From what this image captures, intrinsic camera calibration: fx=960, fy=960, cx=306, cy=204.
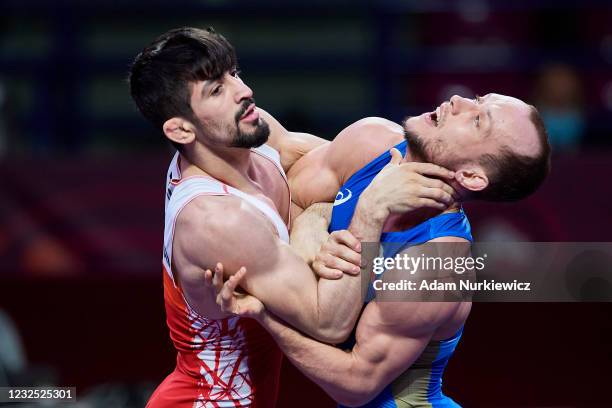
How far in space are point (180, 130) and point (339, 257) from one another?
702 mm

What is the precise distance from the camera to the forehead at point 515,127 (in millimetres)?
3146

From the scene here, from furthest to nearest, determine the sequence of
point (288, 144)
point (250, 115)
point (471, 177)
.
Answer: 1. point (288, 144)
2. point (250, 115)
3. point (471, 177)

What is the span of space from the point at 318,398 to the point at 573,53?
3.05 meters

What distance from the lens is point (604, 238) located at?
5312 millimetres

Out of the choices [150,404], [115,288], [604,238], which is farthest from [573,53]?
[150,404]

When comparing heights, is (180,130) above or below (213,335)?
above

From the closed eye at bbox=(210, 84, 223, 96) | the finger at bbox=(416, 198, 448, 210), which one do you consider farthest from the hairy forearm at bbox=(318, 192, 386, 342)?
the closed eye at bbox=(210, 84, 223, 96)

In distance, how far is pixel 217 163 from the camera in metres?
3.30

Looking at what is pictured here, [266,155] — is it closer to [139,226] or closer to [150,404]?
[150,404]

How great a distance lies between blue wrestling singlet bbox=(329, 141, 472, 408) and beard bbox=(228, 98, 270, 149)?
1.22 feet

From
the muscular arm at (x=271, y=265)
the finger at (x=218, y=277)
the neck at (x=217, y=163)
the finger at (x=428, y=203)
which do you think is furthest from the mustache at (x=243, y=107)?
the finger at (x=428, y=203)

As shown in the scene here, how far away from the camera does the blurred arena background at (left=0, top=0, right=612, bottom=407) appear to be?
543 centimetres

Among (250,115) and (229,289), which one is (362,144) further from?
(229,289)

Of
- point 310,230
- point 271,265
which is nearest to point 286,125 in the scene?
point 310,230
